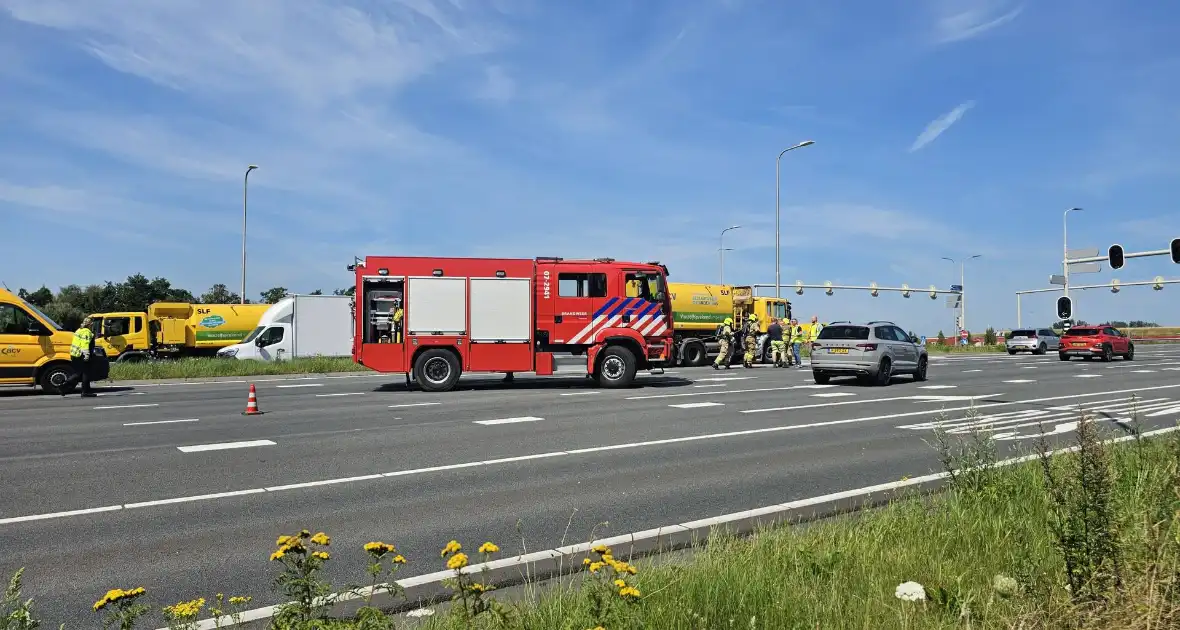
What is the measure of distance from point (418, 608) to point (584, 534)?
1764mm

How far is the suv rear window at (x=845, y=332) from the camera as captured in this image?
20578 mm

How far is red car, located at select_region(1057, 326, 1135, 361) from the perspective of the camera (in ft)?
121

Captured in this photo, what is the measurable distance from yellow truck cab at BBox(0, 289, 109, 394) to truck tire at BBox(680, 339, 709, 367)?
1953cm

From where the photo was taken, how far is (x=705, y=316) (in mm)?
33219

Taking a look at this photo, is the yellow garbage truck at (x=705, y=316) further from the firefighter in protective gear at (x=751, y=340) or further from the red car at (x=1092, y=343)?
the red car at (x=1092, y=343)

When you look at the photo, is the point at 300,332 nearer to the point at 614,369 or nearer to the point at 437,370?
the point at 437,370

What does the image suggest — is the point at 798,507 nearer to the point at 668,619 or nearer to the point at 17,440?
the point at 668,619

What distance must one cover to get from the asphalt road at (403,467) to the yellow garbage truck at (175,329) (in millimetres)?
20986

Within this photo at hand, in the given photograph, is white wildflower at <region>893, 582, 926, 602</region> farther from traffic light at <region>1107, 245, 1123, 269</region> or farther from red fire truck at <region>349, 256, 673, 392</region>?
traffic light at <region>1107, 245, 1123, 269</region>

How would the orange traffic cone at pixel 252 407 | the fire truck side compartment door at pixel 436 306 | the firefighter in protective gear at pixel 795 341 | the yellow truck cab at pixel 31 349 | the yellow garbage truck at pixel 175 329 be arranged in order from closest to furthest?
1. the orange traffic cone at pixel 252 407
2. the yellow truck cab at pixel 31 349
3. the fire truck side compartment door at pixel 436 306
4. the firefighter in protective gear at pixel 795 341
5. the yellow garbage truck at pixel 175 329

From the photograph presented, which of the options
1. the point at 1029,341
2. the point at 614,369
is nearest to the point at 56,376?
the point at 614,369

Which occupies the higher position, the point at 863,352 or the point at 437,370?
the point at 863,352

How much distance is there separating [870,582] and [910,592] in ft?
1.43

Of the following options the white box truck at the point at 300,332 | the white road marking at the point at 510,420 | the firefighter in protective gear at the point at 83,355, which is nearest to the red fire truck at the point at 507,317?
the firefighter in protective gear at the point at 83,355
